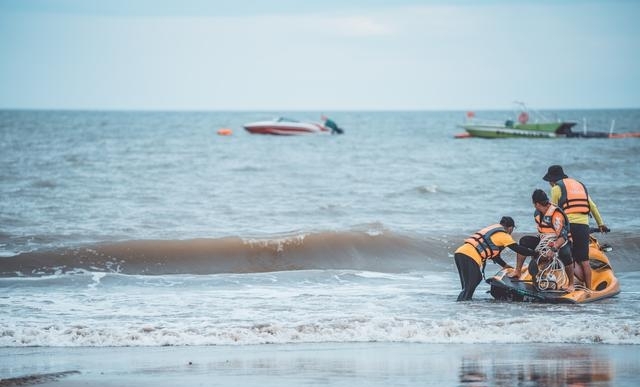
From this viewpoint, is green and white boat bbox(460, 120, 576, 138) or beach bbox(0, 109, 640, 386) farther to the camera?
green and white boat bbox(460, 120, 576, 138)

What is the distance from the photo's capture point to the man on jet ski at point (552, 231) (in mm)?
11438

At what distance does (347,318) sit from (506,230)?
230 cm

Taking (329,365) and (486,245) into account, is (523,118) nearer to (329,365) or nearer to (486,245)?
(486,245)

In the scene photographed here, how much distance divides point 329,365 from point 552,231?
4182 millimetres

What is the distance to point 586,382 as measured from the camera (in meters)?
7.82

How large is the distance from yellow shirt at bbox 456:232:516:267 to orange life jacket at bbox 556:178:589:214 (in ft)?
2.74

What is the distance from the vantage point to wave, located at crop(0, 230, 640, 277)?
1683 centimetres

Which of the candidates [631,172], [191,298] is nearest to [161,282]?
[191,298]

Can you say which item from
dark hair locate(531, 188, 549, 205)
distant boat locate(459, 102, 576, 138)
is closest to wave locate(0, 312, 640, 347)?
dark hair locate(531, 188, 549, 205)

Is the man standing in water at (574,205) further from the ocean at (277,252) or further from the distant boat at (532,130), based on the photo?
the distant boat at (532,130)

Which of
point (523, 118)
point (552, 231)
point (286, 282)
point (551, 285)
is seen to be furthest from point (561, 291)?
point (523, 118)

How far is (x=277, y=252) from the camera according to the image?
59.3 feet

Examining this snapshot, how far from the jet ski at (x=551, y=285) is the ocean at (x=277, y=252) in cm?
18

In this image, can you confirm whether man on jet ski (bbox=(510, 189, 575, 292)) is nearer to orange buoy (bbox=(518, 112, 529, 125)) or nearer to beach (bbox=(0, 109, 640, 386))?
beach (bbox=(0, 109, 640, 386))
